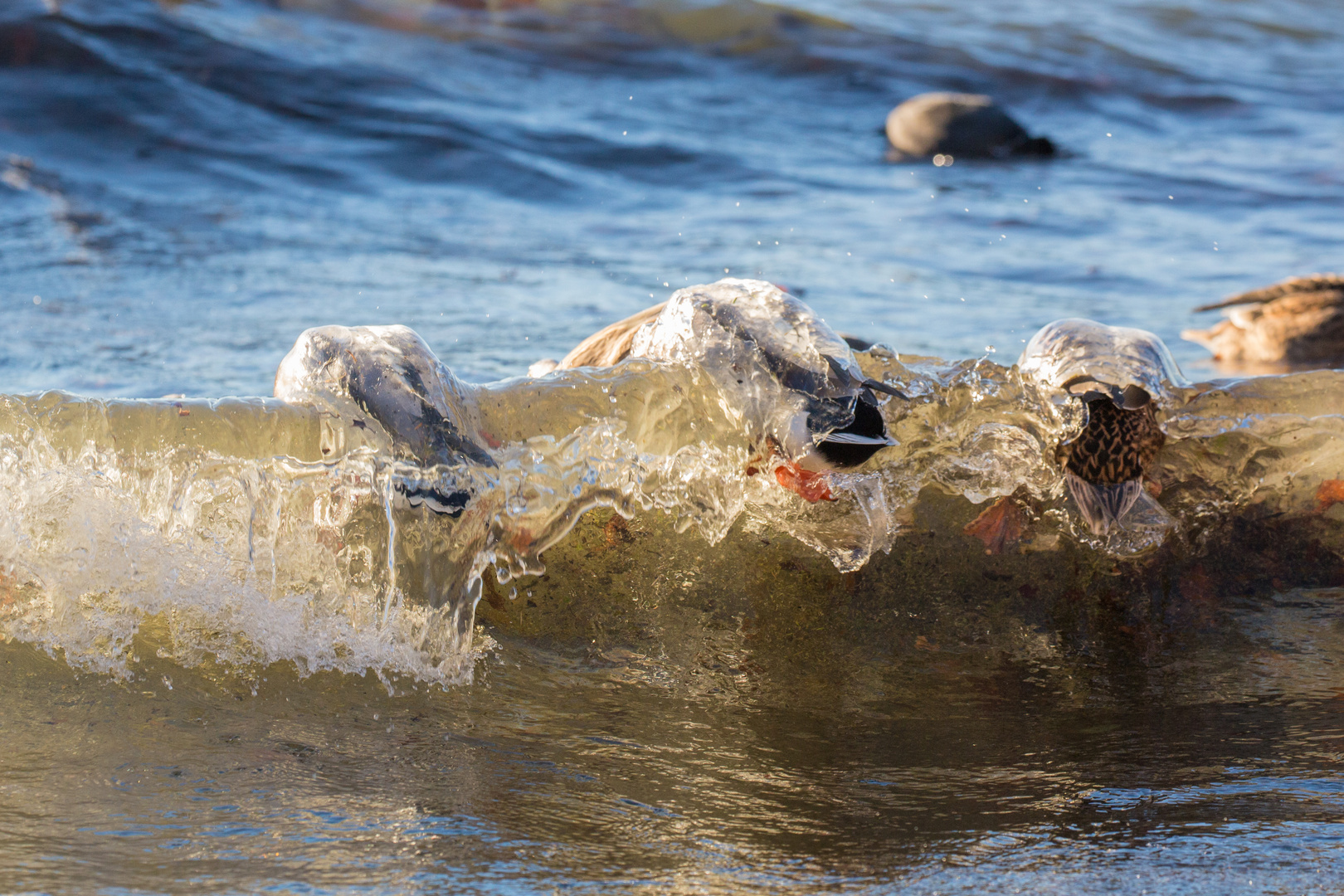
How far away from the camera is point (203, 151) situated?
890 centimetres

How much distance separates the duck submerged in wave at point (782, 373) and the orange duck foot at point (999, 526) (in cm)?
38

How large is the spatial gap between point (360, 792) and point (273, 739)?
277 mm

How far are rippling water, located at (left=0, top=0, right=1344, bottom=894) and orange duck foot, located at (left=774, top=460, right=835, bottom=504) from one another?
0.66 ft

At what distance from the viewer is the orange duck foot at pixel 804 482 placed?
2.49m

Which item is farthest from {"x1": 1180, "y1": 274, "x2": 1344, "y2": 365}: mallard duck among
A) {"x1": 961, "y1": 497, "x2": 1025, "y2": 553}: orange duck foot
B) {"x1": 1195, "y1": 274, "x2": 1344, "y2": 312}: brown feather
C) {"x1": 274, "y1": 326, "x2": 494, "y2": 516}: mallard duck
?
{"x1": 274, "y1": 326, "x2": 494, "y2": 516}: mallard duck

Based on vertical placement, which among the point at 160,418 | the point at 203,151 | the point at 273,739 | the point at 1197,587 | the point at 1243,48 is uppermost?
the point at 1243,48

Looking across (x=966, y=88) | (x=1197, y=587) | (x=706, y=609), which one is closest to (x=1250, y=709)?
(x=1197, y=587)

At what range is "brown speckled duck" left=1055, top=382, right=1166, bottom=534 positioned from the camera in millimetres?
2637

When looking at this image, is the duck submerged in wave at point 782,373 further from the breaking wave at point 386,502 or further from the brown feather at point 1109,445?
the brown feather at point 1109,445

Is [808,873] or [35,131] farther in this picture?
[35,131]

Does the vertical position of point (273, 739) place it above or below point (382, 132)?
below

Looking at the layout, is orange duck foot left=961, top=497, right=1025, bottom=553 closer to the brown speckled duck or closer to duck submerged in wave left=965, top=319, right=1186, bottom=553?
duck submerged in wave left=965, top=319, right=1186, bottom=553

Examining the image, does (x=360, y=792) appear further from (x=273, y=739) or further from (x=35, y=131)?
(x=35, y=131)

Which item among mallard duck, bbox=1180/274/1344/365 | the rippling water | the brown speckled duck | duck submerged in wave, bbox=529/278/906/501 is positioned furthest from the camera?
mallard duck, bbox=1180/274/1344/365
